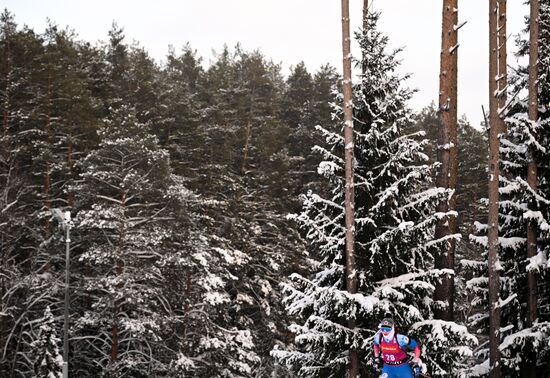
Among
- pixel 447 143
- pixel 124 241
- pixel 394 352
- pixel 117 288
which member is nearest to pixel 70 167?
pixel 124 241

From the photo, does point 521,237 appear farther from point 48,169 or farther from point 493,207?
point 48,169

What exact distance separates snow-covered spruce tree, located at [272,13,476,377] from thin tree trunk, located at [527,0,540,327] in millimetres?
1808

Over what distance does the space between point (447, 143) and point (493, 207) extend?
5.96ft

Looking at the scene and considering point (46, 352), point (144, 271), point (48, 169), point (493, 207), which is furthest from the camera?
point (48, 169)

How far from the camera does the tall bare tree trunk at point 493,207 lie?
1178cm

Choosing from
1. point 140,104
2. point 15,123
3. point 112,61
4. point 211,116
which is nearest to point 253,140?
point 211,116

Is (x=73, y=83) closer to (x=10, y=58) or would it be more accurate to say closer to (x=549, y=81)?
(x=10, y=58)

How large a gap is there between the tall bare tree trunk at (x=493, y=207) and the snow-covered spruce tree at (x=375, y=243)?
2.53 ft

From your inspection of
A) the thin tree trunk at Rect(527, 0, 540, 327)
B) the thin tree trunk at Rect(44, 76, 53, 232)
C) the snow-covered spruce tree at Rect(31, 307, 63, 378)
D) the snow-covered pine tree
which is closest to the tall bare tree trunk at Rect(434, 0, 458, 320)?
the thin tree trunk at Rect(527, 0, 540, 327)

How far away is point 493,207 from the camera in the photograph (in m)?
12.3

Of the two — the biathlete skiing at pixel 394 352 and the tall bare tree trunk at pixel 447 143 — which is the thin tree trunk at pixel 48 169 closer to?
the tall bare tree trunk at pixel 447 143

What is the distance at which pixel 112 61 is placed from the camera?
3484cm

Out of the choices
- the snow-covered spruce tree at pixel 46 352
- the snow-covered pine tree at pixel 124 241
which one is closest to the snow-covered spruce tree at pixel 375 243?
the snow-covered pine tree at pixel 124 241

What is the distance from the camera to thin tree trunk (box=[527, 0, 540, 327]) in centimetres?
1188
